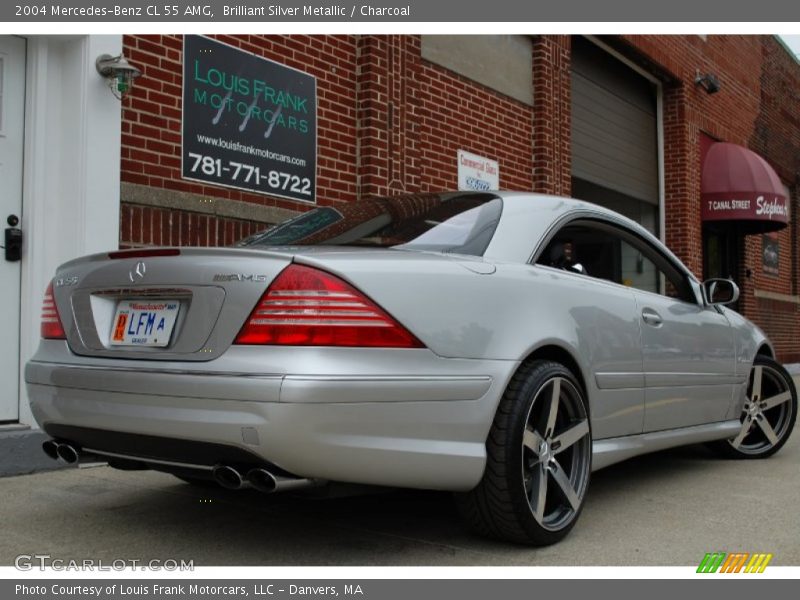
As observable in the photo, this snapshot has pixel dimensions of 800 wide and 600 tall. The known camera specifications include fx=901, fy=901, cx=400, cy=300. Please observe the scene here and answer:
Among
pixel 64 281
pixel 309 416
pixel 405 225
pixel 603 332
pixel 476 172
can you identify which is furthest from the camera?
pixel 476 172

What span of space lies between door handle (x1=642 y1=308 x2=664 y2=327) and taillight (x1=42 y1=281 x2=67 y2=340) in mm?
2558

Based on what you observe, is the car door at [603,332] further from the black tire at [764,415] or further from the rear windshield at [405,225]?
the black tire at [764,415]

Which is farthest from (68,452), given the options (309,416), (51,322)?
(309,416)

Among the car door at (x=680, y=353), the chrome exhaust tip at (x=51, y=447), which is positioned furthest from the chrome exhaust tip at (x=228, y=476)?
the car door at (x=680, y=353)

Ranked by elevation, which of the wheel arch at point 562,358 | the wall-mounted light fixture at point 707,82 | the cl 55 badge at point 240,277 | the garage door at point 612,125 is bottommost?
the wheel arch at point 562,358

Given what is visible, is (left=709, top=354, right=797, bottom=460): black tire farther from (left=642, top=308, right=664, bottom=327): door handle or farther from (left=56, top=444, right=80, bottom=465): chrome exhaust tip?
(left=56, top=444, right=80, bottom=465): chrome exhaust tip

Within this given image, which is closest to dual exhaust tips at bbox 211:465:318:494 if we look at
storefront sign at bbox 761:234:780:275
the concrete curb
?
the concrete curb

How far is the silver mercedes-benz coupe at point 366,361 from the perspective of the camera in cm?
279

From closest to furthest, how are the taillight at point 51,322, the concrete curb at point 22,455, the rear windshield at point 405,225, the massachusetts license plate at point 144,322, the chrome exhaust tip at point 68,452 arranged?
the massachusetts license plate at point 144,322, the chrome exhaust tip at point 68,452, the taillight at point 51,322, the rear windshield at point 405,225, the concrete curb at point 22,455

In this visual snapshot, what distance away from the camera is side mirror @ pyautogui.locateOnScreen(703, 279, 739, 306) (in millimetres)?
4934

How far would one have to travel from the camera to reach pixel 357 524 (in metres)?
3.69

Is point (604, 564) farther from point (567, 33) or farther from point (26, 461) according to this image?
point (567, 33)

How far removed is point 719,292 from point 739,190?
10084mm

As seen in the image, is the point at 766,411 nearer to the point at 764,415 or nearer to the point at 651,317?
the point at 764,415
